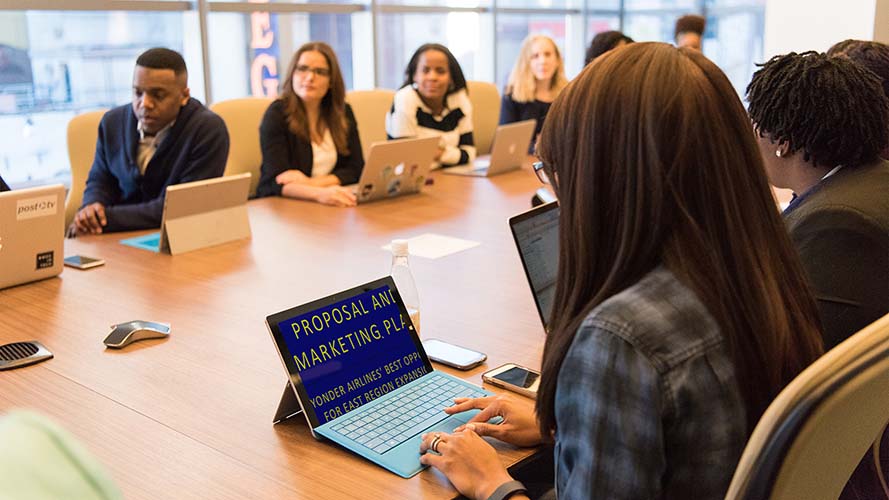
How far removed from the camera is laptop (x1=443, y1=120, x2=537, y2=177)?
149 inches

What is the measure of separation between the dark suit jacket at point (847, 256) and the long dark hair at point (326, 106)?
248cm

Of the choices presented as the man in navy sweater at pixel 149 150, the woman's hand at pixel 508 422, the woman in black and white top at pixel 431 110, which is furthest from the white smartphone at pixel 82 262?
the woman in black and white top at pixel 431 110

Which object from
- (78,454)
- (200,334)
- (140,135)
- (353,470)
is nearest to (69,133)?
(140,135)

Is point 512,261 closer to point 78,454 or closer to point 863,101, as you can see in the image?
point 863,101

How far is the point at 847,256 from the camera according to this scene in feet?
4.69

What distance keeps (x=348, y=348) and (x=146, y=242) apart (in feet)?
4.62

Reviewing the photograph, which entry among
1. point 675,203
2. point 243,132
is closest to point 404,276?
point 675,203

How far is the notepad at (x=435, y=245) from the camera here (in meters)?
2.53

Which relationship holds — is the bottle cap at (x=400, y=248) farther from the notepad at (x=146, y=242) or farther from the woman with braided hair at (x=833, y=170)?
the notepad at (x=146, y=242)

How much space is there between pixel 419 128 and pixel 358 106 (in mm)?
603

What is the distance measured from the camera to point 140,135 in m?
3.04

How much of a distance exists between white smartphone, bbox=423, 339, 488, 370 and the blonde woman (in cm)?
316

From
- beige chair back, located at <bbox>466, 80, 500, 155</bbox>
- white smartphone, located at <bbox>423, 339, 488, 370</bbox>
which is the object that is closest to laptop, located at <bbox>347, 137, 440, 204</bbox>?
white smartphone, located at <bbox>423, 339, 488, 370</bbox>

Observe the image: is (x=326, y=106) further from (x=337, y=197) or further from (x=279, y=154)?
(x=337, y=197)
